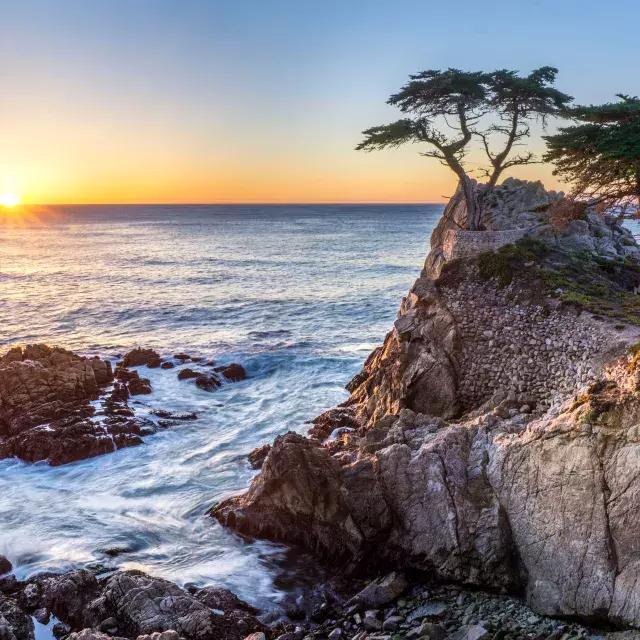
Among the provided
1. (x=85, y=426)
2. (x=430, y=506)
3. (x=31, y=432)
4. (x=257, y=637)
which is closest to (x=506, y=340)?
(x=430, y=506)

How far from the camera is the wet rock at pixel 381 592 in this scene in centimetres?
1376

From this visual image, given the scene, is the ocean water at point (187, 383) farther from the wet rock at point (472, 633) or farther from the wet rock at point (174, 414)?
the wet rock at point (472, 633)

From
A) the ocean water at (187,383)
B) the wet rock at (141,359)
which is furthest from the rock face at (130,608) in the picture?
the wet rock at (141,359)

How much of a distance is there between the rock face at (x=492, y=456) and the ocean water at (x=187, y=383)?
1.86 m

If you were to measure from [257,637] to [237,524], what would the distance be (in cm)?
525

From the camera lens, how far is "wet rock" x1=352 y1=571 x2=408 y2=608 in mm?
13758

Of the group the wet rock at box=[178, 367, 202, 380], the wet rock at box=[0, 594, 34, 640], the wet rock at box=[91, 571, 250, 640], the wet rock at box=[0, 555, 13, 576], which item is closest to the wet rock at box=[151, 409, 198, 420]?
the wet rock at box=[178, 367, 202, 380]

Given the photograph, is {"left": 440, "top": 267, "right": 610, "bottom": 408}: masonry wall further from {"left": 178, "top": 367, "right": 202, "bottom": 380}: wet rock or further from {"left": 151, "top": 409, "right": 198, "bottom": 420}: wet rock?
{"left": 178, "top": 367, "right": 202, "bottom": 380}: wet rock

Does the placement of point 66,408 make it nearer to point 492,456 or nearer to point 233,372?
point 233,372

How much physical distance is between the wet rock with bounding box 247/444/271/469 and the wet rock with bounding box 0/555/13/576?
27.1 ft

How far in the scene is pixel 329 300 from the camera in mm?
53250

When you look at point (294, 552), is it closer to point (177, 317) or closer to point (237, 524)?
point (237, 524)

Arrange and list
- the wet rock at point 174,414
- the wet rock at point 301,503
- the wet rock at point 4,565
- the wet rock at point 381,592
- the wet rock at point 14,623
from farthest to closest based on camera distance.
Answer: the wet rock at point 174,414
the wet rock at point 301,503
the wet rock at point 4,565
the wet rock at point 381,592
the wet rock at point 14,623

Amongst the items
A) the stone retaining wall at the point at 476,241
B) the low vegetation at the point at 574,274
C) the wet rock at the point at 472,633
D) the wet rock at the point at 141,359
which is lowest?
the wet rock at the point at 472,633
